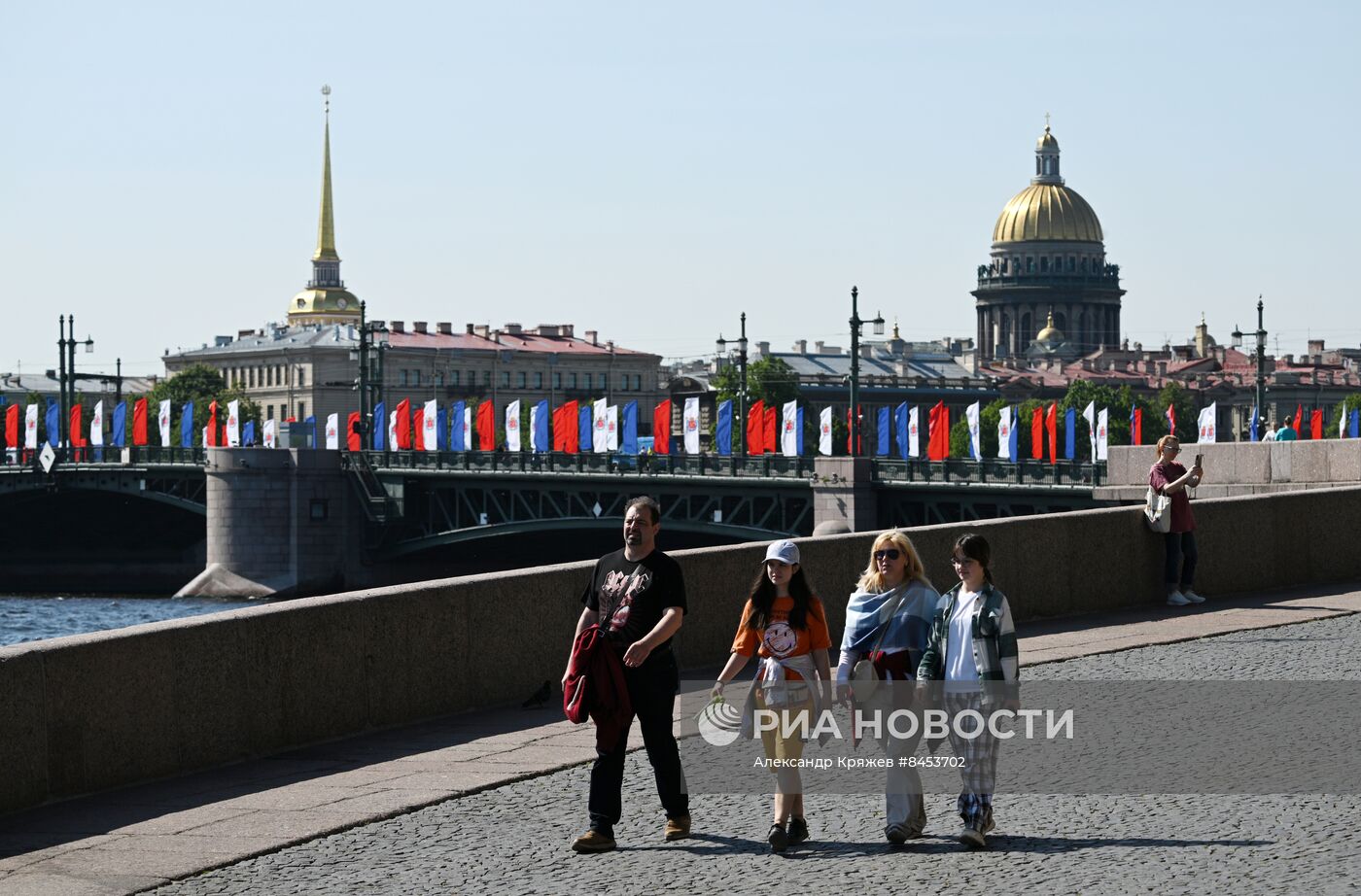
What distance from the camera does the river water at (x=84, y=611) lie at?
57.3 m

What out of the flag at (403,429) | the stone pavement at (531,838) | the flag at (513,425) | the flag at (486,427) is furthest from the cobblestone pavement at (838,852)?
the flag at (403,429)

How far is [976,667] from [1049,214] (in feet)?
628

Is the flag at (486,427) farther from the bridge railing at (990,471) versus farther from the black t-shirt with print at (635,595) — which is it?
the black t-shirt with print at (635,595)

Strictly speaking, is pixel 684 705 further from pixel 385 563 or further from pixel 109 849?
pixel 385 563

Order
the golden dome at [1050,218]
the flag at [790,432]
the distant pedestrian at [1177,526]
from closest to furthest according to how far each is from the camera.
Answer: the distant pedestrian at [1177,526] → the flag at [790,432] → the golden dome at [1050,218]

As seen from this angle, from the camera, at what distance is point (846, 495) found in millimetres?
52438

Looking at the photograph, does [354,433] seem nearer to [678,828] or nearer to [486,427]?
[486,427]

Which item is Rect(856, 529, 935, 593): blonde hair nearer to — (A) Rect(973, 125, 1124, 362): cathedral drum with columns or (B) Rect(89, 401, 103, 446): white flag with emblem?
(B) Rect(89, 401, 103, 446): white flag with emblem

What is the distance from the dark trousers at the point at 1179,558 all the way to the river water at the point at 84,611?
3873 cm

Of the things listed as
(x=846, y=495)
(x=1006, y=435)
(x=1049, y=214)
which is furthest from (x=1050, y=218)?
(x=846, y=495)

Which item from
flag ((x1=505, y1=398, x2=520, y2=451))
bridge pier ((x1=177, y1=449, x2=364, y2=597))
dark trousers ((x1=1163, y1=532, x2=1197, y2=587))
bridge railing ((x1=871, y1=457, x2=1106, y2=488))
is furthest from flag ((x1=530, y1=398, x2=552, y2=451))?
dark trousers ((x1=1163, y1=532, x2=1197, y2=587))

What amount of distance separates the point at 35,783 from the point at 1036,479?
40.8 metres

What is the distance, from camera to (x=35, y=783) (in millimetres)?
10469

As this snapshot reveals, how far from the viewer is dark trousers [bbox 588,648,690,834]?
9.29m
